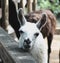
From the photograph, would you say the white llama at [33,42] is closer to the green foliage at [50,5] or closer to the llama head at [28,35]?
the llama head at [28,35]

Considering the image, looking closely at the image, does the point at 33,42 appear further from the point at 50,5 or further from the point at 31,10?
the point at 50,5

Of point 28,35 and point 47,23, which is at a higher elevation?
point 28,35

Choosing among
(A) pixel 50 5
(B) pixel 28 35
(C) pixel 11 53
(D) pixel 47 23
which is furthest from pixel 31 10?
(C) pixel 11 53

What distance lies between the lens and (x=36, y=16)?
23.8ft

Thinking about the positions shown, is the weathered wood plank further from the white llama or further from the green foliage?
the green foliage

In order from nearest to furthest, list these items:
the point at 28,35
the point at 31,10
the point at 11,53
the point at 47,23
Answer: the point at 11,53, the point at 28,35, the point at 47,23, the point at 31,10

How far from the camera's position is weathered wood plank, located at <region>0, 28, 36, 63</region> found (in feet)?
9.39

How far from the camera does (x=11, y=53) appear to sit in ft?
10.4

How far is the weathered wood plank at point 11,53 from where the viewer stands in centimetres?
286

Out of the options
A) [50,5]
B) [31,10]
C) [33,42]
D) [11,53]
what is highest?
[11,53]

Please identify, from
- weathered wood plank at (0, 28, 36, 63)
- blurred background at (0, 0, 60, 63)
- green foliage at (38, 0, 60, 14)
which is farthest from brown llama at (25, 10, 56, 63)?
green foliage at (38, 0, 60, 14)

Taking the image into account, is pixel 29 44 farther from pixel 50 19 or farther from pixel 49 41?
pixel 49 41

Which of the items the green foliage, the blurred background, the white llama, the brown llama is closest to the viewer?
the white llama

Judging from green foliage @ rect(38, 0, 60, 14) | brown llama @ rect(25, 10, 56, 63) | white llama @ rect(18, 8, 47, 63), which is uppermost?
white llama @ rect(18, 8, 47, 63)
